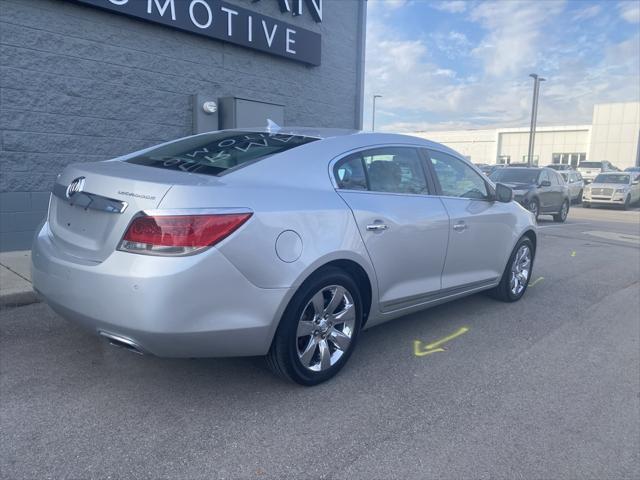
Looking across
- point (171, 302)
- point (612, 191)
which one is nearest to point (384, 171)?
point (171, 302)

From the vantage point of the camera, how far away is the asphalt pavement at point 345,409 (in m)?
2.57

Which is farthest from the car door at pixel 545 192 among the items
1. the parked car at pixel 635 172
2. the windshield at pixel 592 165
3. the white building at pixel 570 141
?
the white building at pixel 570 141

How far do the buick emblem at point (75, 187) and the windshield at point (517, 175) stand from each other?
43.2ft

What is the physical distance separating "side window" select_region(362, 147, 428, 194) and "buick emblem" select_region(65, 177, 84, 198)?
6.18ft

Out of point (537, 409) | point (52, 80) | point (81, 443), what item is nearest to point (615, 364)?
point (537, 409)

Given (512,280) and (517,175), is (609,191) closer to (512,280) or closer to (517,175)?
(517,175)

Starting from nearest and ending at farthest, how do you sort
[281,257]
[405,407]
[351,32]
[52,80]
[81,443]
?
[81,443] → [281,257] → [405,407] → [52,80] → [351,32]

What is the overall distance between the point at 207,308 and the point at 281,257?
1.65 ft

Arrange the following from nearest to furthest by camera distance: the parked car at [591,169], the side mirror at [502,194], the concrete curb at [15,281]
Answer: the concrete curb at [15,281] → the side mirror at [502,194] → the parked car at [591,169]

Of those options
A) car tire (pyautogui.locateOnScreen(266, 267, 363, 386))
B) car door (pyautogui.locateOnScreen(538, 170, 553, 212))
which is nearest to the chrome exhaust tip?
car tire (pyautogui.locateOnScreen(266, 267, 363, 386))

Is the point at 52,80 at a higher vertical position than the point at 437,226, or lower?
higher

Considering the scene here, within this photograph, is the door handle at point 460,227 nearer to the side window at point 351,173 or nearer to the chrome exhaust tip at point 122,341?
the side window at point 351,173

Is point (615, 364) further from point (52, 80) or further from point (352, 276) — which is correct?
point (52, 80)

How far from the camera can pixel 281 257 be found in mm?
2902
